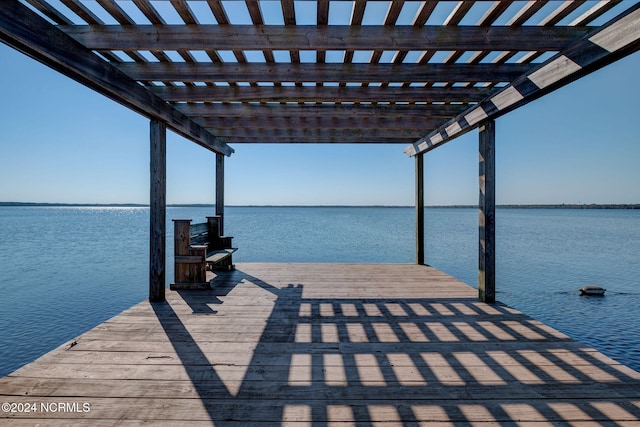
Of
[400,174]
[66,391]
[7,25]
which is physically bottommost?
[66,391]

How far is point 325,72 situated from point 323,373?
3.30m

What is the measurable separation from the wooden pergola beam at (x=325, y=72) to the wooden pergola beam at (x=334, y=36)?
2.26 ft

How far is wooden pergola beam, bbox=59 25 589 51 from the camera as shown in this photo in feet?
10.2

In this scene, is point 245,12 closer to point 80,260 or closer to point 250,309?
point 250,309

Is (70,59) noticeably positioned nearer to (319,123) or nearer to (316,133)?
(319,123)

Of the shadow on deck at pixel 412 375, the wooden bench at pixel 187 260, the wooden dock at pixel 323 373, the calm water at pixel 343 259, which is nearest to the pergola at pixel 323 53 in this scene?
the wooden bench at pixel 187 260

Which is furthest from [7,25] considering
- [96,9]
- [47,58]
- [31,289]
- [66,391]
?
[31,289]

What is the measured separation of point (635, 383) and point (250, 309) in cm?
404

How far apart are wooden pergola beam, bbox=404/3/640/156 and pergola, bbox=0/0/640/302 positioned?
0.04 feet

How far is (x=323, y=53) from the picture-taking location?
11.9 ft

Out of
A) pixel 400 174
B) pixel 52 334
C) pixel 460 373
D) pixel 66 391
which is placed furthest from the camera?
pixel 400 174

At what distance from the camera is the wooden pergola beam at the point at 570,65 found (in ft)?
7.75

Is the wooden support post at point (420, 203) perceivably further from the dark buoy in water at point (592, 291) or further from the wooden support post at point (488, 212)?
the dark buoy in water at point (592, 291)

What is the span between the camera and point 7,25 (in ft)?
7.50
